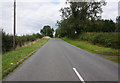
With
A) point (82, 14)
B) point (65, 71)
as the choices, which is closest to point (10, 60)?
point (65, 71)

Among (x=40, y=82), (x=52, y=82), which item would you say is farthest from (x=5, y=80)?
(x=52, y=82)

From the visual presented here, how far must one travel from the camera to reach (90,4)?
35.8m

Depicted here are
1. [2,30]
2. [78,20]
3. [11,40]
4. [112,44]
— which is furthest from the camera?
[78,20]

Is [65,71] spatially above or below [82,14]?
below

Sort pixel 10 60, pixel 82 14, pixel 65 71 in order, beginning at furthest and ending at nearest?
pixel 82 14 < pixel 10 60 < pixel 65 71

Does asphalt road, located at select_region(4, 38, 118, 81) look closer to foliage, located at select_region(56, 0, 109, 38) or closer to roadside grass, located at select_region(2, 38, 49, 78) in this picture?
roadside grass, located at select_region(2, 38, 49, 78)

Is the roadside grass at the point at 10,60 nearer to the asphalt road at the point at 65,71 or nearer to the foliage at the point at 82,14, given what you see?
the asphalt road at the point at 65,71

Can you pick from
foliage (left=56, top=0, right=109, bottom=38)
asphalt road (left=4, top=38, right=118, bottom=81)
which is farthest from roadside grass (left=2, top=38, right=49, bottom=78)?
foliage (left=56, top=0, right=109, bottom=38)

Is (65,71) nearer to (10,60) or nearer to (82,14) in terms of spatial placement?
(10,60)

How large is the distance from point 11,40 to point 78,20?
24.6 metres

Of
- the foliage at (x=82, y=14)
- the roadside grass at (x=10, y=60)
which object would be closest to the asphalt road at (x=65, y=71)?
the roadside grass at (x=10, y=60)

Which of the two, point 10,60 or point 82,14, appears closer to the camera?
point 10,60

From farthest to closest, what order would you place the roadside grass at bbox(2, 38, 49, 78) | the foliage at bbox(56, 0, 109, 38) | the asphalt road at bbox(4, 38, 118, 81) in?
the foliage at bbox(56, 0, 109, 38), the roadside grass at bbox(2, 38, 49, 78), the asphalt road at bbox(4, 38, 118, 81)

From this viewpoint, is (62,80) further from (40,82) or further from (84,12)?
(84,12)
